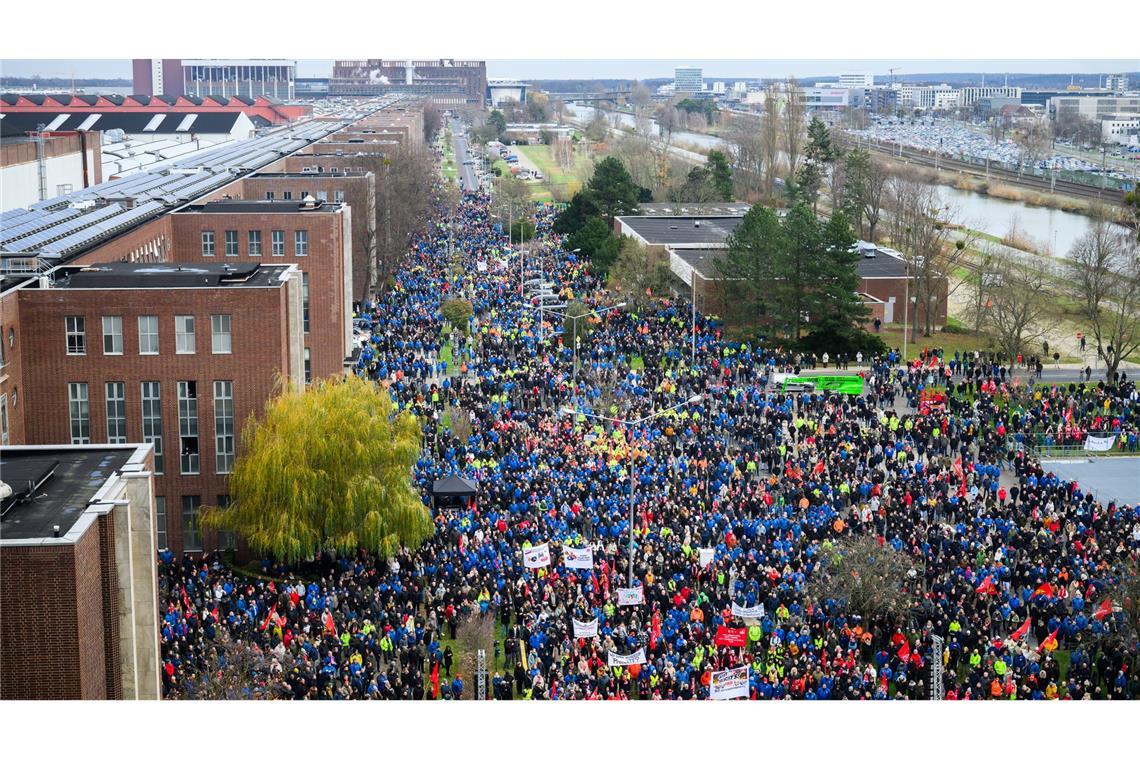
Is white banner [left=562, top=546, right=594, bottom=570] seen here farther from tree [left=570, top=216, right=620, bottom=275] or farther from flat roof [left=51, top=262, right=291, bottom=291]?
tree [left=570, top=216, right=620, bottom=275]

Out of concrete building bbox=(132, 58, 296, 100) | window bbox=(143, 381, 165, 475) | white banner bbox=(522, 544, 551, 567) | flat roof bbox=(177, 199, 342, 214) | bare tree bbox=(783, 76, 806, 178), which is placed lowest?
white banner bbox=(522, 544, 551, 567)

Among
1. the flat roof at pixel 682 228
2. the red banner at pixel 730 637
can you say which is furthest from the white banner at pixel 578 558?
the flat roof at pixel 682 228

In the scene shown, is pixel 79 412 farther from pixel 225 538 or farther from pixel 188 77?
pixel 188 77

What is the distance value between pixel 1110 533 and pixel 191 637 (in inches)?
857

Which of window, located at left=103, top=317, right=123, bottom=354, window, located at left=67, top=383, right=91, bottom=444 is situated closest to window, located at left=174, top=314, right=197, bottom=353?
window, located at left=103, top=317, right=123, bottom=354

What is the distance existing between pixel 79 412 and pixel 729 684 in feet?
59.9

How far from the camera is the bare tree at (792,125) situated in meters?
110

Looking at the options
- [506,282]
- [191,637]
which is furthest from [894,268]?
[191,637]

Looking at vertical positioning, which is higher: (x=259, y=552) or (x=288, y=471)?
(x=288, y=471)

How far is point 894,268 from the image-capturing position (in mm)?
71125

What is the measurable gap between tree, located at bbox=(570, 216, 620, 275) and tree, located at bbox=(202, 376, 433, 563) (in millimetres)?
43622

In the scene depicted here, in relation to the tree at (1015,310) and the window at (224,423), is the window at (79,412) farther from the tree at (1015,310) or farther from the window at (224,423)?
the tree at (1015,310)

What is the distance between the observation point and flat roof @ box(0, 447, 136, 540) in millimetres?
19609

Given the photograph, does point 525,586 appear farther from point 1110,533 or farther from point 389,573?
point 1110,533
